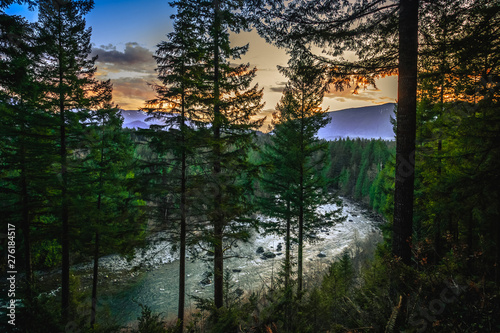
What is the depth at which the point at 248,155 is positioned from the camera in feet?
29.8

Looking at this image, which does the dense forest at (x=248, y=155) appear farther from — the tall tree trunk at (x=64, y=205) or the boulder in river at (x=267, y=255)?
the boulder in river at (x=267, y=255)

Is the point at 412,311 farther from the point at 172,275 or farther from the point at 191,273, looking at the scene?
the point at 172,275

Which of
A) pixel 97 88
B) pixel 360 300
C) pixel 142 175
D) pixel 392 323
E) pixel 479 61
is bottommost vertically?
pixel 360 300

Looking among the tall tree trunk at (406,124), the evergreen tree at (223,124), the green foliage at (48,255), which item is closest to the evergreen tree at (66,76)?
the evergreen tree at (223,124)

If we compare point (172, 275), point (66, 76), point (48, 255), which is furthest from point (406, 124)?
point (48, 255)

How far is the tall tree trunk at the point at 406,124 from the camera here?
13.9 feet

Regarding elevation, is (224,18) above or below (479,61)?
above

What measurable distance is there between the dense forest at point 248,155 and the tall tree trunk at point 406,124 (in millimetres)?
29

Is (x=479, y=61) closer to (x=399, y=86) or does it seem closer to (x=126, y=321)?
(x=399, y=86)

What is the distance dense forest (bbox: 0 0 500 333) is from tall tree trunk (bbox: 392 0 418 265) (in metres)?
0.03

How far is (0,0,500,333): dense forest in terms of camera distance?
4.22 metres

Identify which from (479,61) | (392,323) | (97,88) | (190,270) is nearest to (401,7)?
(479,61)

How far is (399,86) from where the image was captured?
4.43 metres

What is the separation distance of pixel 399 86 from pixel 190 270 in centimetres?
2118
